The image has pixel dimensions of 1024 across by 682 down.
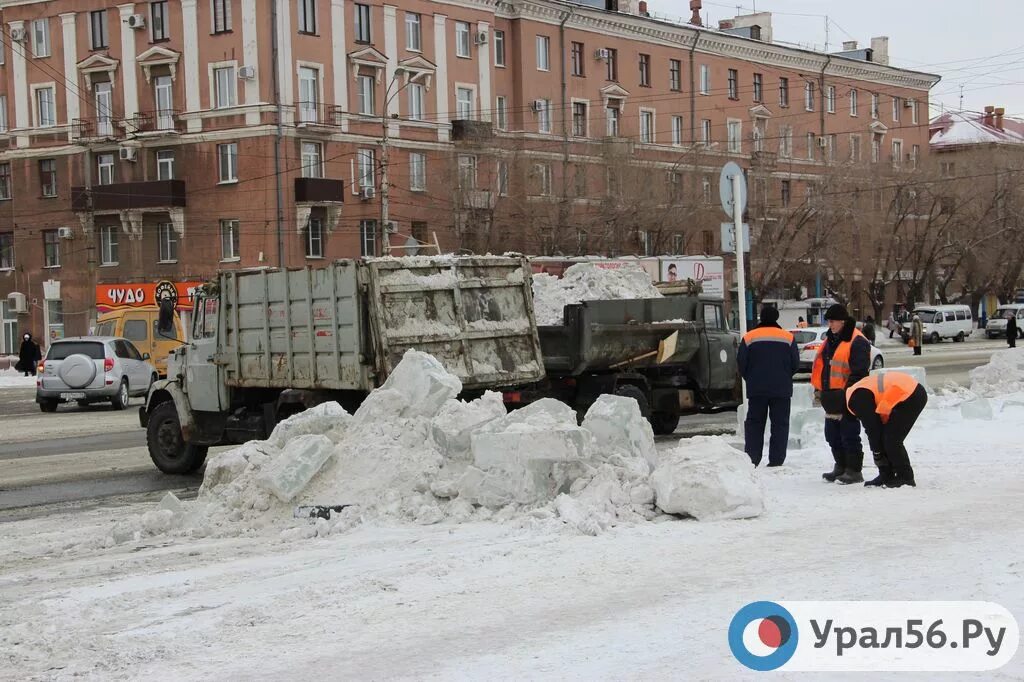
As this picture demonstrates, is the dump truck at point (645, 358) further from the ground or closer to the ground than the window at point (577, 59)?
closer to the ground

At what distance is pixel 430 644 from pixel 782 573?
2344 millimetres

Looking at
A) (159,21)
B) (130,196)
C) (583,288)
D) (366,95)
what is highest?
(159,21)

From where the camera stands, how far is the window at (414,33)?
5331cm

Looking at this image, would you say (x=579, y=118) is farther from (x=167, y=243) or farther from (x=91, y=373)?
(x=91, y=373)

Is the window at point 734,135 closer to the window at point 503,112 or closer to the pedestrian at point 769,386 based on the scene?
the window at point 503,112

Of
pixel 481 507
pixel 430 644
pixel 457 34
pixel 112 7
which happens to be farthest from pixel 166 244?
pixel 430 644

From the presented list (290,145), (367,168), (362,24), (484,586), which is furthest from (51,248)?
(484,586)

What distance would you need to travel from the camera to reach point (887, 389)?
1060 cm

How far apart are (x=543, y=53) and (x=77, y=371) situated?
3662cm

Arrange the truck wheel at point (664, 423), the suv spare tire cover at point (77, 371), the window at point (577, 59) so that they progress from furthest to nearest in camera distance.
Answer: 1. the window at point (577, 59)
2. the suv spare tire cover at point (77, 371)
3. the truck wheel at point (664, 423)

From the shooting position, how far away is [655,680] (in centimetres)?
572

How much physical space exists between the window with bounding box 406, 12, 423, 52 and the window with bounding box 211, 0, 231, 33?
7.60 metres

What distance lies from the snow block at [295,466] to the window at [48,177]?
47.7m

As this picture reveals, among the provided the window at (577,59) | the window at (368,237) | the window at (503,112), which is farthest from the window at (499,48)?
the window at (368,237)
